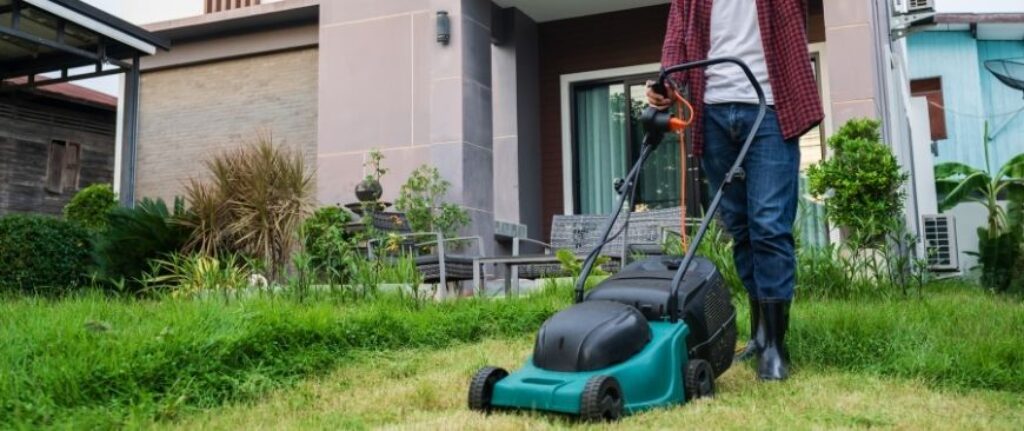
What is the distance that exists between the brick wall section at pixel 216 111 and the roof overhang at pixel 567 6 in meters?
2.89

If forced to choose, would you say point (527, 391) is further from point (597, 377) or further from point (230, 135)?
point (230, 135)

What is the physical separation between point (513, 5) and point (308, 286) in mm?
5388

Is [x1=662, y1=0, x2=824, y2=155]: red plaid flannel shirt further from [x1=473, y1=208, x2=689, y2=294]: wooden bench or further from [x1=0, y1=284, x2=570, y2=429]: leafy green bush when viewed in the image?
[x1=473, y1=208, x2=689, y2=294]: wooden bench

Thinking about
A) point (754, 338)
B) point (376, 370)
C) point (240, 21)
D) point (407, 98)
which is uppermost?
point (240, 21)

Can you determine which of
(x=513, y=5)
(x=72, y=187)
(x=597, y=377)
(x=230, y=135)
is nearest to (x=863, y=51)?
(x=513, y=5)

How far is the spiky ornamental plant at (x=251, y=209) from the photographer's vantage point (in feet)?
24.6

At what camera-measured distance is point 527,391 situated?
109 inches

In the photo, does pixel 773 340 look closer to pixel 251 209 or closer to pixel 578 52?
pixel 251 209

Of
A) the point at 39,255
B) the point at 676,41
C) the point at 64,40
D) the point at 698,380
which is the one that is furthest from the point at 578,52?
the point at 698,380

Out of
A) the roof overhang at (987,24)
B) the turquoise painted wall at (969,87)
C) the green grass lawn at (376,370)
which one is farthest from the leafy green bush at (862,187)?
the turquoise painted wall at (969,87)

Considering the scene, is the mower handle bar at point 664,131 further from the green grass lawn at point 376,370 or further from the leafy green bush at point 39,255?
the leafy green bush at point 39,255

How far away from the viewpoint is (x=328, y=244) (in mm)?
6188

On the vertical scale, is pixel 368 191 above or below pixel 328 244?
above

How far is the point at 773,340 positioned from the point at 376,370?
1590mm
